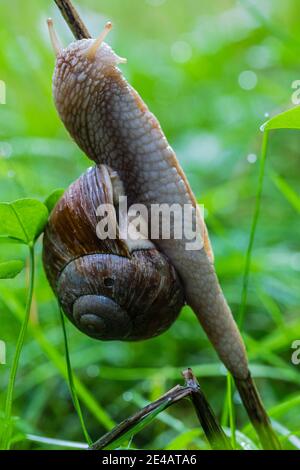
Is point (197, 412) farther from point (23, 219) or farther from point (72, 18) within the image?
point (72, 18)

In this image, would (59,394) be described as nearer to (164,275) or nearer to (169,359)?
(169,359)

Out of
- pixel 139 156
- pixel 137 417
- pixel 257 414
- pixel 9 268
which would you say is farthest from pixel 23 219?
pixel 257 414

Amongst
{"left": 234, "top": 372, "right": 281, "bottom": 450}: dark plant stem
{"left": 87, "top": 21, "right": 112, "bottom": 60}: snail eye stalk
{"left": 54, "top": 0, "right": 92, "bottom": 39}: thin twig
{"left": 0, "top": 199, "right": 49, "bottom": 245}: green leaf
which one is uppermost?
{"left": 54, "top": 0, "right": 92, "bottom": 39}: thin twig

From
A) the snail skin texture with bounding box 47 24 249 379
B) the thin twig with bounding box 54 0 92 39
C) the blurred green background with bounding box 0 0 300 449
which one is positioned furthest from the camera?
the blurred green background with bounding box 0 0 300 449

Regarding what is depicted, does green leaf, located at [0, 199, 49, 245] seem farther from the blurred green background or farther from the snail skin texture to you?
the blurred green background

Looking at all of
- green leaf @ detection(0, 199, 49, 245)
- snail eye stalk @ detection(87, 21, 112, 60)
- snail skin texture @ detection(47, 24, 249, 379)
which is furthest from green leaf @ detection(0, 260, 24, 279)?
snail eye stalk @ detection(87, 21, 112, 60)

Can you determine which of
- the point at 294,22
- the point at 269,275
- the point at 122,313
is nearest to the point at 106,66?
the point at 122,313
